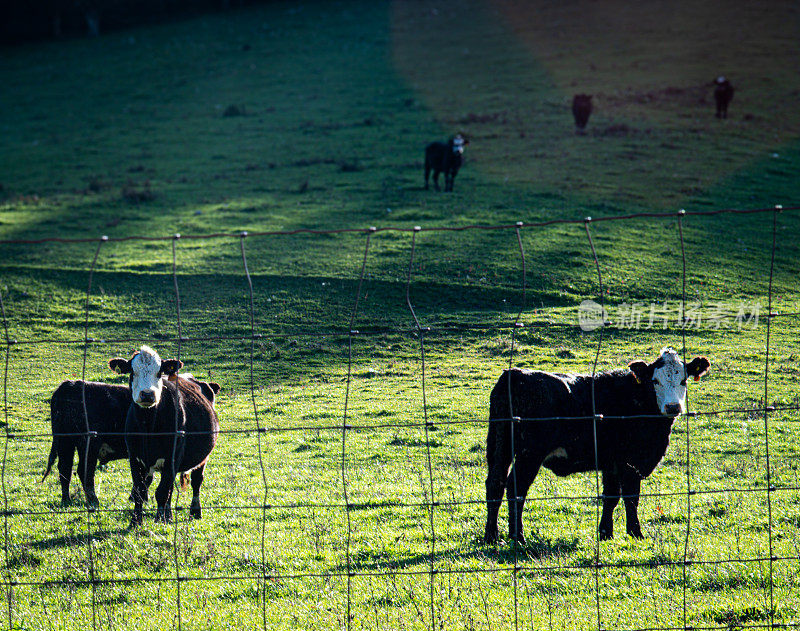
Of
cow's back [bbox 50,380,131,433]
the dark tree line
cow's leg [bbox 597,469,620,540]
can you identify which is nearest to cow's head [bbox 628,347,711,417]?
cow's leg [bbox 597,469,620,540]

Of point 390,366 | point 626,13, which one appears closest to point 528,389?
point 390,366

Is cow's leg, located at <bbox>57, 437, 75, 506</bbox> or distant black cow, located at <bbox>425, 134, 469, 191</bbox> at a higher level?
distant black cow, located at <bbox>425, 134, 469, 191</bbox>

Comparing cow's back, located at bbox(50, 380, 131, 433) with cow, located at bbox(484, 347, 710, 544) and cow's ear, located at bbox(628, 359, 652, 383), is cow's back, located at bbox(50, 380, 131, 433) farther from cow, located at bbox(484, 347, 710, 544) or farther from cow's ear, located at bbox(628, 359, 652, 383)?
cow's ear, located at bbox(628, 359, 652, 383)

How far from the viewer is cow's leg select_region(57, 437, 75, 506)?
37.6 feet

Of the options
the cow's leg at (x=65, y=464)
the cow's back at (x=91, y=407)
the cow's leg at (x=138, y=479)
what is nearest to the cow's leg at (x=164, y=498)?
the cow's leg at (x=138, y=479)

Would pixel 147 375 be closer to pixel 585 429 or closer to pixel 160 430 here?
pixel 160 430

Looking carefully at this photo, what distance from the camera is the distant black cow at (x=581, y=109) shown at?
40062 mm

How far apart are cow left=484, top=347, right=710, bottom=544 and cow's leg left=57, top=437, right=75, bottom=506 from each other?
5.78 metres

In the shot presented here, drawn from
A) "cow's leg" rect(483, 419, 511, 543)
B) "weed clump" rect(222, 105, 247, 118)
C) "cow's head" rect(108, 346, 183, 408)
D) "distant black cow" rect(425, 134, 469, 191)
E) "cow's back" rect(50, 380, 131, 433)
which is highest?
"weed clump" rect(222, 105, 247, 118)

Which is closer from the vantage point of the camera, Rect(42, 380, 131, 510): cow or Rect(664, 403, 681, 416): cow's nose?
Rect(664, 403, 681, 416): cow's nose

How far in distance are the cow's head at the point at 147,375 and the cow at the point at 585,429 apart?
3900 millimetres

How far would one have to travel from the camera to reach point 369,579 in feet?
25.2

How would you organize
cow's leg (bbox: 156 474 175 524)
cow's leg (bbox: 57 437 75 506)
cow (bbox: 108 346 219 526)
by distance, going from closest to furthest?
cow's leg (bbox: 156 474 175 524), cow (bbox: 108 346 219 526), cow's leg (bbox: 57 437 75 506)

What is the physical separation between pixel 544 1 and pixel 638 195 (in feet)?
161
